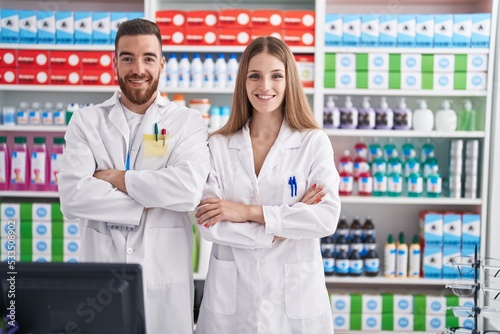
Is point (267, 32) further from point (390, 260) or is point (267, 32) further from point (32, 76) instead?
point (390, 260)

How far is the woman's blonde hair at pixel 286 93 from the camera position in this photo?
2.01m

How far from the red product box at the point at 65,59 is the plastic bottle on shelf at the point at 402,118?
6.98 feet

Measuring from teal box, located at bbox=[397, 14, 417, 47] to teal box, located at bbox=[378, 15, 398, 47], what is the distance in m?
0.03

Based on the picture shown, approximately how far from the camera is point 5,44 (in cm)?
363

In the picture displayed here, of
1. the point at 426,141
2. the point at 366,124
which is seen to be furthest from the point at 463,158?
the point at 366,124

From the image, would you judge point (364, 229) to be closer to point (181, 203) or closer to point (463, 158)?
point (463, 158)

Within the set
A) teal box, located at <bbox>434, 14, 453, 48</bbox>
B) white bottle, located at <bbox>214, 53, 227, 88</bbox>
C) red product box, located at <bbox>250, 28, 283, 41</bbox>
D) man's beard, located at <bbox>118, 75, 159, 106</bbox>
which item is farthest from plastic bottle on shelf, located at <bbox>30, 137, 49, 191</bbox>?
teal box, located at <bbox>434, 14, 453, 48</bbox>

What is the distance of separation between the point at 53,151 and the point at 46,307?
273 cm

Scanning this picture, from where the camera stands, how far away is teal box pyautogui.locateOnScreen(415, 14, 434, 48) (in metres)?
3.56

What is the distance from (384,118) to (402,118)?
0.12m

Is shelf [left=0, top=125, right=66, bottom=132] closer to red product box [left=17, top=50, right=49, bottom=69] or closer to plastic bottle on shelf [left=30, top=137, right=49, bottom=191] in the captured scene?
plastic bottle on shelf [left=30, top=137, right=49, bottom=191]

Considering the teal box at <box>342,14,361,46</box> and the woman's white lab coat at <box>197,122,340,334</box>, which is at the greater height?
the teal box at <box>342,14,361,46</box>

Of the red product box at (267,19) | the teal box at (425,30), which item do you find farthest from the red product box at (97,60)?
the teal box at (425,30)

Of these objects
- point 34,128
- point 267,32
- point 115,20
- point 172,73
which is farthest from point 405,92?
point 34,128
